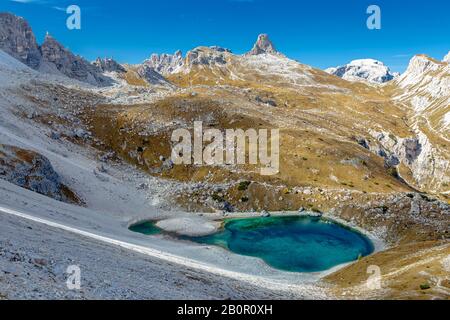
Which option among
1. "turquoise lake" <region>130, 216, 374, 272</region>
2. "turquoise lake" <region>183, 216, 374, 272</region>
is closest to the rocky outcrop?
"turquoise lake" <region>130, 216, 374, 272</region>

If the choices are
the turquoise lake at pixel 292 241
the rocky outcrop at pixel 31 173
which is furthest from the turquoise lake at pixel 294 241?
the rocky outcrop at pixel 31 173

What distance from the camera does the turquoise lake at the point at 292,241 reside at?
247 ft

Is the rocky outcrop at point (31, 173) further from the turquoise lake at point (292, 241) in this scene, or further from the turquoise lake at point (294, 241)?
the turquoise lake at point (294, 241)

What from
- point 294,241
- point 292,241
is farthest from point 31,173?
point 294,241

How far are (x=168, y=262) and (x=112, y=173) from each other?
220 feet

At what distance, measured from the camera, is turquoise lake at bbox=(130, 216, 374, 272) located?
7544 centimetres

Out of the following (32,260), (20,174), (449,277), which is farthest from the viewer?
(20,174)

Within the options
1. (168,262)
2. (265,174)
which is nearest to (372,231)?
(265,174)

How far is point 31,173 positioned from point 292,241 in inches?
2354

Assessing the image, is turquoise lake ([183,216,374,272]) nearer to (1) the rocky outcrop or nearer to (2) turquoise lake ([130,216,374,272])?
(2) turquoise lake ([130,216,374,272])

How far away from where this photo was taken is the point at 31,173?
83.7 m

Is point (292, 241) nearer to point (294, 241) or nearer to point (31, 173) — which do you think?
point (294, 241)

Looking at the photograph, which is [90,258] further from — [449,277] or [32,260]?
[449,277]

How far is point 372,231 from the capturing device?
90875mm
